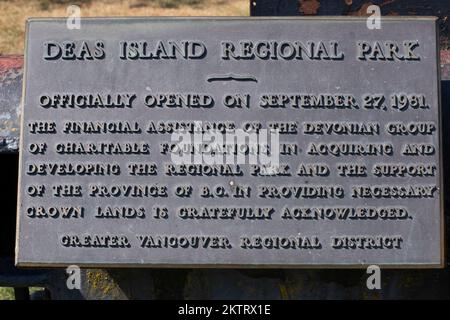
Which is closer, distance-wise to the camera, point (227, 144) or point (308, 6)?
point (227, 144)

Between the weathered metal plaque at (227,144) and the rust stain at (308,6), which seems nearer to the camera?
Result: the weathered metal plaque at (227,144)

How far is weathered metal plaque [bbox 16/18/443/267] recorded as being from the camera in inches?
144

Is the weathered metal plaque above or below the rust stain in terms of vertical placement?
below

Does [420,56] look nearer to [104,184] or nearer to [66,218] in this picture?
[104,184]

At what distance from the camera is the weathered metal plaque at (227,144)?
3654mm

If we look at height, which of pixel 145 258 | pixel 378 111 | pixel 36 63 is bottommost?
pixel 145 258

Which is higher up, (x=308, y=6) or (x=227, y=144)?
(x=308, y=6)

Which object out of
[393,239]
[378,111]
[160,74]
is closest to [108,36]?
[160,74]

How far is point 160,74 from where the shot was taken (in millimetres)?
3686

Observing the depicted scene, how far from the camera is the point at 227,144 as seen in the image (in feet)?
12.1

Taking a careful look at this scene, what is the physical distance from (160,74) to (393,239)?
1.60 meters

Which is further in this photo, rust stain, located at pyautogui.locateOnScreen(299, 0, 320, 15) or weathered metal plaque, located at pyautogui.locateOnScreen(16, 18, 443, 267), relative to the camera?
rust stain, located at pyautogui.locateOnScreen(299, 0, 320, 15)

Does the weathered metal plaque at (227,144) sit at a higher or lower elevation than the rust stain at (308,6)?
lower
